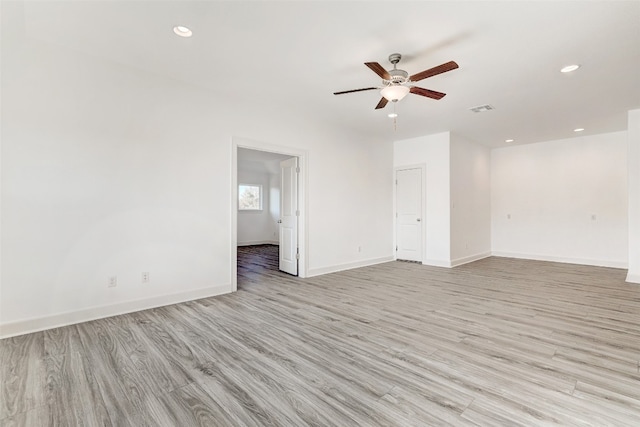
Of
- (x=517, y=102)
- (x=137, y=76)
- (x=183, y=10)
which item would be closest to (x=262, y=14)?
(x=183, y=10)

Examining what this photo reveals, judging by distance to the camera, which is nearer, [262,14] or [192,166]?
[262,14]

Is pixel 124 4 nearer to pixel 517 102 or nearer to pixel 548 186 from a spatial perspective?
pixel 517 102

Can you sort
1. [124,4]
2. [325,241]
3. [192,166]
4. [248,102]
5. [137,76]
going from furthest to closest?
[325,241] → [248,102] → [192,166] → [137,76] → [124,4]

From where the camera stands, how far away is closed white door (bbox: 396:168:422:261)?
6.65 meters

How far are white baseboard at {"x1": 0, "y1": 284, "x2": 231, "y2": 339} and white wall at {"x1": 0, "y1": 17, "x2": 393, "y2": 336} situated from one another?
0.01m

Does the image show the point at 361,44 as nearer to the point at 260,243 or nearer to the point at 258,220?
the point at 258,220

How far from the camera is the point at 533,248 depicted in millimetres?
7191

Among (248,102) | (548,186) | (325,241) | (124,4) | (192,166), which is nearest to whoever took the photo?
(124,4)

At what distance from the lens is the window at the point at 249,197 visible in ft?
32.9

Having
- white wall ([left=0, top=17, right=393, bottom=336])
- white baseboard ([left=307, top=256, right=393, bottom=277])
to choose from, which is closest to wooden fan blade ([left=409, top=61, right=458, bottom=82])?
white wall ([left=0, top=17, right=393, bottom=336])

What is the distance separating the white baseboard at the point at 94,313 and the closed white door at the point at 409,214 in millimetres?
4473

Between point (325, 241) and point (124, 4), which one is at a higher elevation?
point (124, 4)

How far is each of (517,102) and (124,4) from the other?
16.7 ft

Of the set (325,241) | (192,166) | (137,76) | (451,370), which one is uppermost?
(137,76)
